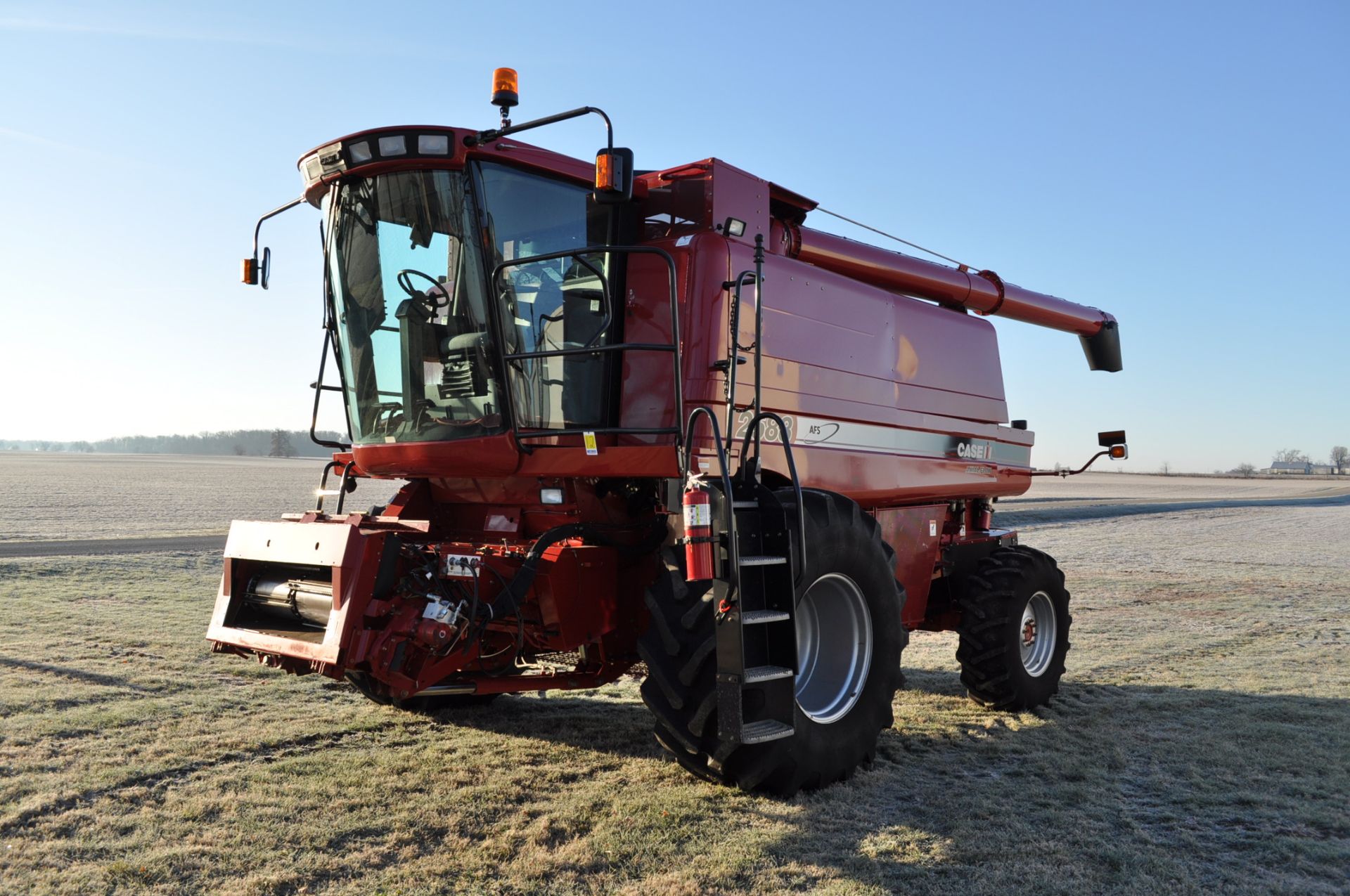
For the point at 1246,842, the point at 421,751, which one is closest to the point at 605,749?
the point at 421,751

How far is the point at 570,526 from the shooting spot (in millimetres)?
5137

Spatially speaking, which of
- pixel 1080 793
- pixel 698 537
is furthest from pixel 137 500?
pixel 1080 793

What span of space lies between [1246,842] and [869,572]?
1.98 meters

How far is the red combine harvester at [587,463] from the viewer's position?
4516mm

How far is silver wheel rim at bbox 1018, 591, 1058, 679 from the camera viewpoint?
23.7ft

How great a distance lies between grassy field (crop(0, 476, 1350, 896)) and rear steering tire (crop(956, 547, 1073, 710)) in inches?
9.0

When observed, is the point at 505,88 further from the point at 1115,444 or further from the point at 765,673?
the point at 1115,444

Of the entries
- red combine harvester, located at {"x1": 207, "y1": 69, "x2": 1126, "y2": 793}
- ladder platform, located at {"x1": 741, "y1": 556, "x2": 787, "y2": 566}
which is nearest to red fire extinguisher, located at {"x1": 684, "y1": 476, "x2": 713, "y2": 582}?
red combine harvester, located at {"x1": 207, "y1": 69, "x2": 1126, "y2": 793}

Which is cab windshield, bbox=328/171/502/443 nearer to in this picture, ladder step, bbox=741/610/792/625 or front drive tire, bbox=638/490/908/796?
front drive tire, bbox=638/490/908/796

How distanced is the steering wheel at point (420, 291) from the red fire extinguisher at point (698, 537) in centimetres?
180

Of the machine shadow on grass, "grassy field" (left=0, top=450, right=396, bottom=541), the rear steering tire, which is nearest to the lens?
the machine shadow on grass

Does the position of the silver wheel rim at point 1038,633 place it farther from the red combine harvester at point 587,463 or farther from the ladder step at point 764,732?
the ladder step at point 764,732

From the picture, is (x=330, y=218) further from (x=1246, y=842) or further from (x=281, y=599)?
(x=1246, y=842)

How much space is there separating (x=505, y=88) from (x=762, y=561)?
99.1 inches
